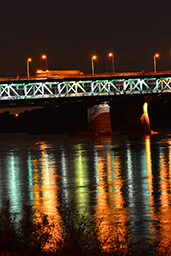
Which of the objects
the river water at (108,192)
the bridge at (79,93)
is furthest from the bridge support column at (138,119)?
the river water at (108,192)

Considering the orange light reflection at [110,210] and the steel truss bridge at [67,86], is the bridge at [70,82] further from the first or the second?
the orange light reflection at [110,210]

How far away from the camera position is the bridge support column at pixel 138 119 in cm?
10462

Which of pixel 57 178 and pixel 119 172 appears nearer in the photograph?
pixel 57 178

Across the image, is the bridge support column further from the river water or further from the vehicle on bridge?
the river water

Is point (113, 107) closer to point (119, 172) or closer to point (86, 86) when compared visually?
point (86, 86)

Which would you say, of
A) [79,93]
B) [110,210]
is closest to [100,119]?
[79,93]

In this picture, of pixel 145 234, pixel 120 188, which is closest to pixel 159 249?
pixel 145 234

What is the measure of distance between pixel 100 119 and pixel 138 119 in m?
7.31

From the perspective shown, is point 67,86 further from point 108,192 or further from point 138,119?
point 108,192

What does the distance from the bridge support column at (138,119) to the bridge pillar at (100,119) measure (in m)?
4.90

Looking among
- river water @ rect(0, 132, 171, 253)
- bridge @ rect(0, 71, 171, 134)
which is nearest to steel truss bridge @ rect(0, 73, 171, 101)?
bridge @ rect(0, 71, 171, 134)

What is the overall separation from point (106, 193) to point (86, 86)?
8770cm

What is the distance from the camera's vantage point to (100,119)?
4129 inches

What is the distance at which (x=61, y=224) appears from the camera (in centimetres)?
1505
